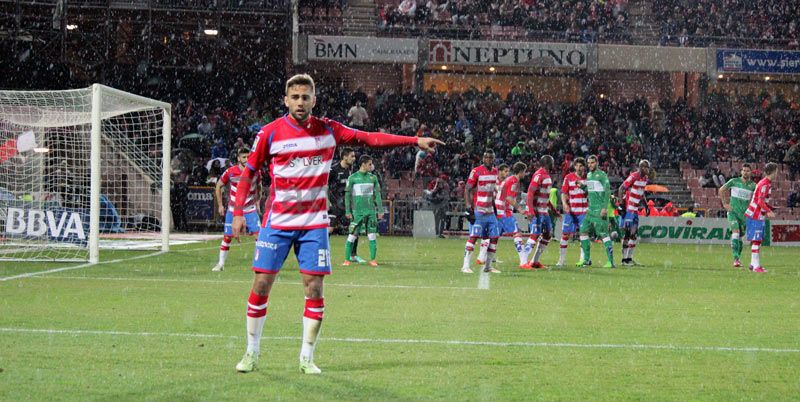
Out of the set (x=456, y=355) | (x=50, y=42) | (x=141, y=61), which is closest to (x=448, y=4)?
(x=141, y=61)

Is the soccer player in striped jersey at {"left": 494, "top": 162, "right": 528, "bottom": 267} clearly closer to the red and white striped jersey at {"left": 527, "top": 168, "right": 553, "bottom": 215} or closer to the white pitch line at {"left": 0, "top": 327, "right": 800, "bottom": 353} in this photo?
the red and white striped jersey at {"left": 527, "top": 168, "right": 553, "bottom": 215}

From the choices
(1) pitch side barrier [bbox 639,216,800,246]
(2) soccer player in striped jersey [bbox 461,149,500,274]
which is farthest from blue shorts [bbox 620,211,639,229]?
(1) pitch side barrier [bbox 639,216,800,246]

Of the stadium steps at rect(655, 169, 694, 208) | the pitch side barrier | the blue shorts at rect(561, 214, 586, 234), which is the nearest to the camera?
the blue shorts at rect(561, 214, 586, 234)

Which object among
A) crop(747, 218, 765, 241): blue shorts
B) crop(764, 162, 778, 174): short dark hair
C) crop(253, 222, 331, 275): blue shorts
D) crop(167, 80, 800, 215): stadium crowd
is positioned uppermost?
crop(167, 80, 800, 215): stadium crowd

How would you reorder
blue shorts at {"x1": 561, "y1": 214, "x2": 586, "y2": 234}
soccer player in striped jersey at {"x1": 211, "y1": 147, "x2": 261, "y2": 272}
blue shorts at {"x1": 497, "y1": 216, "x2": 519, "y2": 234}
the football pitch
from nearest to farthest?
the football pitch, soccer player in striped jersey at {"x1": 211, "y1": 147, "x2": 261, "y2": 272}, blue shorts at {"x1": 497, "y1": 216, "x2": 519, "y2": 234}, blue shorts at {"x1": 561, "y1": 214, "x2": 586, "y2": 234}

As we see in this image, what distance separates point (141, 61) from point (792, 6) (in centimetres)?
2723

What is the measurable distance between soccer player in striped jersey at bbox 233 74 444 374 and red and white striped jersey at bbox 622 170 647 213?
13.5 m

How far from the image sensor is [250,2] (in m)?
34.5

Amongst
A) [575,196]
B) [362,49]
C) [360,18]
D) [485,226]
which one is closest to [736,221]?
[575,196]

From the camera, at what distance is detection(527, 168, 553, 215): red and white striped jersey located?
725 inches

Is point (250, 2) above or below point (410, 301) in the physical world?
above

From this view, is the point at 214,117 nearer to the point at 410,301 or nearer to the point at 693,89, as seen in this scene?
the point at 693,89

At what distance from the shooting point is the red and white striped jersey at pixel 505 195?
57.9 feet

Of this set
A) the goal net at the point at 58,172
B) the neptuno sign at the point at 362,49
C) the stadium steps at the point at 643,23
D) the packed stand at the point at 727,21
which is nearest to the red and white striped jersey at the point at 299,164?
the goal net at the point at 58,172
